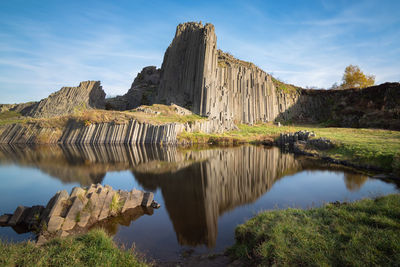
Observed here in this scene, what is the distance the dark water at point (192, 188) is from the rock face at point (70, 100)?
35.6 metres

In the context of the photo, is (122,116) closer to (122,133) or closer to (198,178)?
(122,133)

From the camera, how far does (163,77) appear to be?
55625mm

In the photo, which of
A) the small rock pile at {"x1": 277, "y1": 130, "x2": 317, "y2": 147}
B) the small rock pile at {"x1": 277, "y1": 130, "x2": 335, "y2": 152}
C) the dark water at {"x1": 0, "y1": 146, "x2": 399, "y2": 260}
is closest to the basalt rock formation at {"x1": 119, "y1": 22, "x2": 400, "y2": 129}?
the small rock pile at {"x1": 277, "y1": 130, "x2": 317, "y2": 147}

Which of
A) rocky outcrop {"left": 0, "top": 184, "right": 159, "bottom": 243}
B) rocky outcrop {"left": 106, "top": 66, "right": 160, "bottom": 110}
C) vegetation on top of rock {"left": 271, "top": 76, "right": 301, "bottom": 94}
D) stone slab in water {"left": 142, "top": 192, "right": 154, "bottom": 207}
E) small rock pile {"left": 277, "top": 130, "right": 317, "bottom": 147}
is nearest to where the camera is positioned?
rocky outcrop {"left": 0, "top": 184, "right": 159, "bottom": 243}

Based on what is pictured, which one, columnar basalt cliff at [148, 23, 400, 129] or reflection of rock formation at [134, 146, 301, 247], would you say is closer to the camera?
reflection of rock formation at [134, 146, 301, 247]

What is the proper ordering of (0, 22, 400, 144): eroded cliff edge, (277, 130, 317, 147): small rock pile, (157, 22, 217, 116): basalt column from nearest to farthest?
1. (277, 130, 317, 147): small rock pile
2. (0, 22, 400, 144): eroded cliff edge
3. (157, 22, 217, 116): basalt column

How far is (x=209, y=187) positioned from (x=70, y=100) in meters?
55.7

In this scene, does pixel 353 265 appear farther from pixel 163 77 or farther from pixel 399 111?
pixel 163 77

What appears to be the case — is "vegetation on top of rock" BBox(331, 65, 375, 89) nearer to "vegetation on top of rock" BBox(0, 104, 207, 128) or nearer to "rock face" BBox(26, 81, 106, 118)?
"vegetation on top of rock" BBox(0, 104, 207, 128)

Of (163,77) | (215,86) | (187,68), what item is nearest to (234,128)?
(215,86)

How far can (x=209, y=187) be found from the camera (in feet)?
43.0

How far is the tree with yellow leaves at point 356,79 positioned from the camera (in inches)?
2613

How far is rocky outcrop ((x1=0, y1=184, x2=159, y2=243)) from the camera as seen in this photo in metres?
7.40

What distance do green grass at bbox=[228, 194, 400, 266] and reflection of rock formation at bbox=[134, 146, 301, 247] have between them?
79.0 inches
